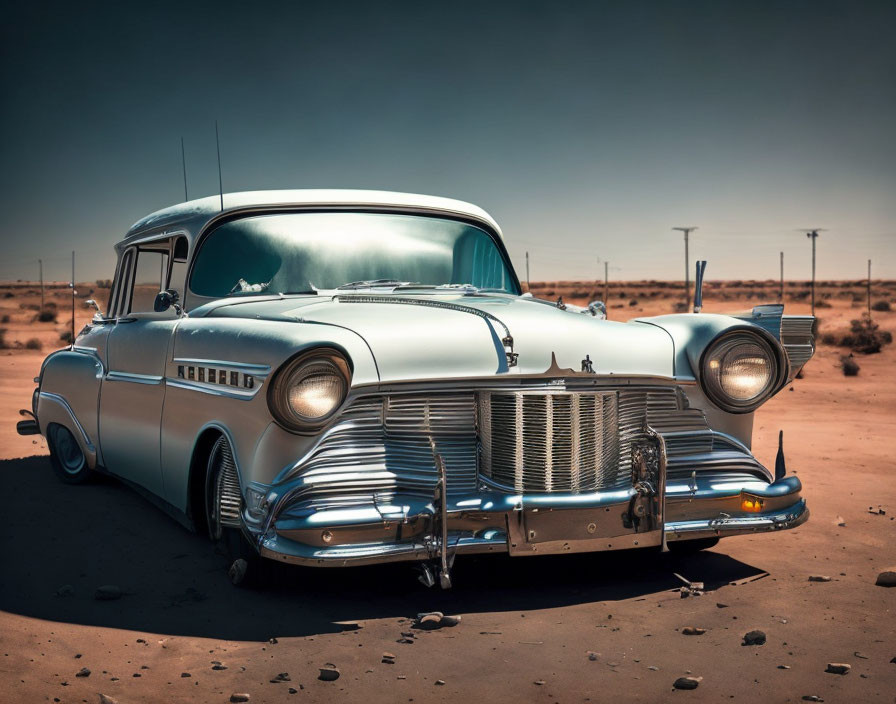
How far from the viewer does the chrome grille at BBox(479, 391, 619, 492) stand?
11.3 ft

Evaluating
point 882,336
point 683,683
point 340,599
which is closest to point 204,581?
point 340,599

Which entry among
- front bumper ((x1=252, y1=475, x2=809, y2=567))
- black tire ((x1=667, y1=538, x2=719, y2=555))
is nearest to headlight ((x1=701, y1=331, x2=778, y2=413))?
front bumper ((x1=252, y1=475, x2=809, y2=567))

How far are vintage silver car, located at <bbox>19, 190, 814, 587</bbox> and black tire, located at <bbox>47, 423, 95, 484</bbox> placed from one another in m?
1.46

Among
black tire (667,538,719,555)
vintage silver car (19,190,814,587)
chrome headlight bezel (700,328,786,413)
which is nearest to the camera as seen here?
vintage silver car (19,190,814,587)

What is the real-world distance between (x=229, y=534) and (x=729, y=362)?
2.16 meters

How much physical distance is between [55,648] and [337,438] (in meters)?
1.16

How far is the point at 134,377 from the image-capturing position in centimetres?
477

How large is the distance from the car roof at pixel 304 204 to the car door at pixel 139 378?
0.67ft

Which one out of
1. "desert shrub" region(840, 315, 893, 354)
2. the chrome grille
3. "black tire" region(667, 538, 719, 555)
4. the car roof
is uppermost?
Result: the car roof

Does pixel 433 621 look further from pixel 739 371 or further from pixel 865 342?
pixel 865 342

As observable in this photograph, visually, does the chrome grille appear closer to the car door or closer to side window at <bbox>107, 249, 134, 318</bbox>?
the car door

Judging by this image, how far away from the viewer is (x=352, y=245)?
4.73 meters

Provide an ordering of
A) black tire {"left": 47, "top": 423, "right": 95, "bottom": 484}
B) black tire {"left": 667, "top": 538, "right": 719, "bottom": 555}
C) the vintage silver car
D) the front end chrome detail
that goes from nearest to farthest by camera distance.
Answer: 1. the vintage silver car
2. the front end chrome detail
3. black tire {"left": 667, "top": 538, "right": 719, "bottom": 555}
4. black tire {"left": 47, "top": 423, "right": 95, "bottom": 484}

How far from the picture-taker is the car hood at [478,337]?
3.42 meters
